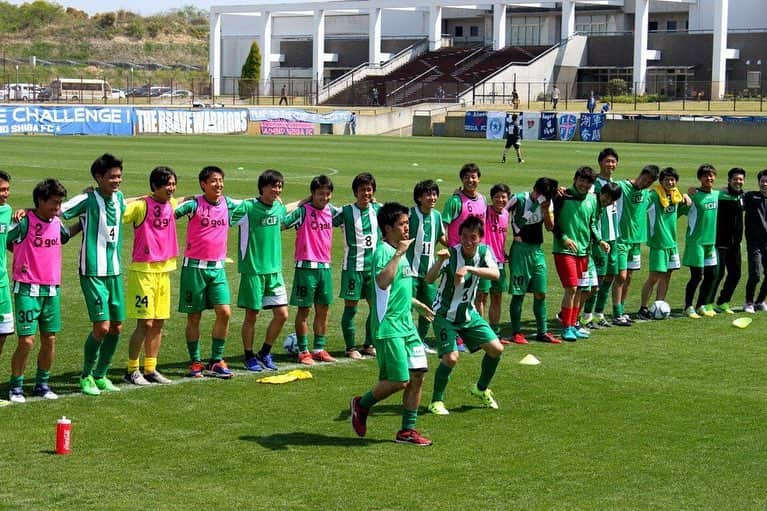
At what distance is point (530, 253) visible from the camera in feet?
45.2

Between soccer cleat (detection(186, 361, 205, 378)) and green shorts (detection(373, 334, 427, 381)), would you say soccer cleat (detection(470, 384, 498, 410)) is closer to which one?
green shorts (detection(373, 334, 427, 381))

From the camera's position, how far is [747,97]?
75562mm

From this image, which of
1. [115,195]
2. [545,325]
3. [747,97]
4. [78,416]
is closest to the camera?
[78,416]

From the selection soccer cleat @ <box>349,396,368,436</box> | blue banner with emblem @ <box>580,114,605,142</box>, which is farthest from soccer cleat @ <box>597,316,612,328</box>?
blue banner with emblem @ <box>580,114,605,142</box>

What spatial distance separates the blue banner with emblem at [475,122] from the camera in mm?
61312

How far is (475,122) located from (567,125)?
5.35 meters

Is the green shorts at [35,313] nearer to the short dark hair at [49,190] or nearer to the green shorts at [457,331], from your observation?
the short dark hair at [49,190]

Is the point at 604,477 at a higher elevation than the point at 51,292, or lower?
lower

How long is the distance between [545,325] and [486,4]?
77.4m

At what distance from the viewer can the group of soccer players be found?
9945mm

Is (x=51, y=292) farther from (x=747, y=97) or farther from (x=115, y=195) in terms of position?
(x=747, y=97)

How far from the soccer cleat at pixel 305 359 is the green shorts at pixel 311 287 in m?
0.50

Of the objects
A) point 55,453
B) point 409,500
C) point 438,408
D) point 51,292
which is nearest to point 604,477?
point 409,500

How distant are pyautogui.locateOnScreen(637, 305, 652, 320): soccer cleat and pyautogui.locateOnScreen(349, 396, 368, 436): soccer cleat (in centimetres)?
676
